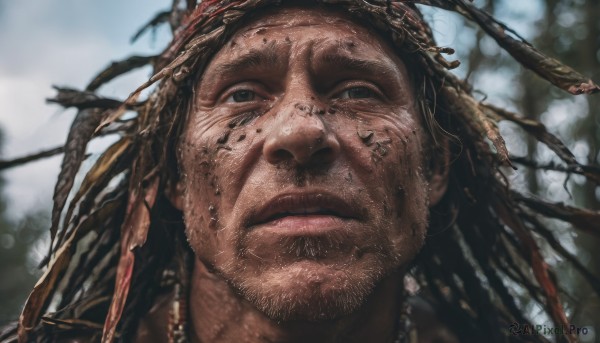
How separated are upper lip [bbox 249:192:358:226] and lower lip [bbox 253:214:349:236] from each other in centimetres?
2

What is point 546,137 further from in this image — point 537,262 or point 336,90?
point 336,90

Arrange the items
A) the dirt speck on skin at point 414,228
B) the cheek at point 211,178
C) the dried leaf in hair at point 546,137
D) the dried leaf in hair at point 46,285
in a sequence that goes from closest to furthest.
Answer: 1. the cheek at point 211,178
2. the dirt speck on skin at point 414,228
3. the dried leaf in hair at point 46,285
4. the dried leaf in hair at point 546,137

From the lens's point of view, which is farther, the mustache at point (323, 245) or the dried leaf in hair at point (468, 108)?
the dried leaf in hair at point (468, 108)

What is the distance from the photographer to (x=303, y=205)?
203 cm

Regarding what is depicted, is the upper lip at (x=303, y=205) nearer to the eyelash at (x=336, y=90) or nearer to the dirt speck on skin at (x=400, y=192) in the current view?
the dirt speck on skin at (x=400, y=192)

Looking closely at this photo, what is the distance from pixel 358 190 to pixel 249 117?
1.89 feet

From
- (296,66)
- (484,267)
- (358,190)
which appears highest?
(296,66)

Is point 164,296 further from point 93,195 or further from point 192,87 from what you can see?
point 192,87

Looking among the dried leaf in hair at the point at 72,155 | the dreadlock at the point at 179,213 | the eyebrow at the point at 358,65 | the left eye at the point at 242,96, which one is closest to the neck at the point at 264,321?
the dreadlock at the point at 179,213

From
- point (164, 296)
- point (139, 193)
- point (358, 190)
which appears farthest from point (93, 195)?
point (358, 190)

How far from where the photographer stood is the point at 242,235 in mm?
2111

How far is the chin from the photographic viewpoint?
1.98 m

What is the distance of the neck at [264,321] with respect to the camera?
7.52 feet

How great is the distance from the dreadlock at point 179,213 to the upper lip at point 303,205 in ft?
2.49
